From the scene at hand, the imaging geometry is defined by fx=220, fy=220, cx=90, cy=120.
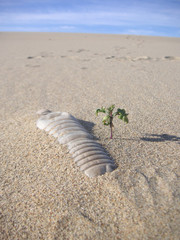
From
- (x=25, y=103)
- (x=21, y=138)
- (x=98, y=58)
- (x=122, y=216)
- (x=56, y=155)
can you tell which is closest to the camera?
(x=122, y=216)

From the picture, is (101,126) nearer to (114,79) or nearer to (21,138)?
(21,138)

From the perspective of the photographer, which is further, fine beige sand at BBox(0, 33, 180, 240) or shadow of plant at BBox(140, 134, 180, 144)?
shadow of plant at BBox(140, 134, 180, 144)

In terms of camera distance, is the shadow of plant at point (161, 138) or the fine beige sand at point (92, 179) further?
the shadow of plant at point (161, 138)

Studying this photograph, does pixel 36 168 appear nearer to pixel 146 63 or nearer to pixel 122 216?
pixel 122 216

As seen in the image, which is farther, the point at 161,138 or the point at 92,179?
the point at 161,138

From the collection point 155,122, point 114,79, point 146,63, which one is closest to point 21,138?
point 155,122

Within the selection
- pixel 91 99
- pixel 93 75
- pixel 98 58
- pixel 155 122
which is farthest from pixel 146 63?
pixel 155 122

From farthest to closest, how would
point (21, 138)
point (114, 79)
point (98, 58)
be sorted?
point (98, 58) → point (114, 79) → point (21, 138)

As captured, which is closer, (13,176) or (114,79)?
(13,176)

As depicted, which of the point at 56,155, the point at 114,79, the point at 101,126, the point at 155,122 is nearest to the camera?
the point at 56,155
